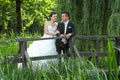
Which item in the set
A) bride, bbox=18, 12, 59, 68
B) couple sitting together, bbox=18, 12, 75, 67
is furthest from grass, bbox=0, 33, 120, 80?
bride, bbox=18, 12, 59, 68

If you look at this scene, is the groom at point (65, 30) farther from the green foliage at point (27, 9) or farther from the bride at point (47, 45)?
the green foliage at point (27, 9)

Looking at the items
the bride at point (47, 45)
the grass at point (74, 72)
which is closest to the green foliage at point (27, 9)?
the bride at point (47, 45)

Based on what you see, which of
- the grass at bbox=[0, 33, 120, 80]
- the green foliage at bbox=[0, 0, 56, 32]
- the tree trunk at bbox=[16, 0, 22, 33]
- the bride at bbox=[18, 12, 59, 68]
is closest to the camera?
the grass at bbox=[0, 33, 120, 80]

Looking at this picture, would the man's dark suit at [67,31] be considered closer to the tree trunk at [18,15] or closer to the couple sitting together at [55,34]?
the couple sitting together at [55,34]

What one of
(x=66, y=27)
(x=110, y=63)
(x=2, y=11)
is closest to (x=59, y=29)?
(x=66, y=27)

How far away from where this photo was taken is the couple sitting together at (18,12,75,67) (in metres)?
7.15

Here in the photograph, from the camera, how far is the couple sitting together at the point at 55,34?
7.15m

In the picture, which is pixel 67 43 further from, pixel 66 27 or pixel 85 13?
pixel 85 13

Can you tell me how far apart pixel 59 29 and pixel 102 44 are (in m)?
3.33

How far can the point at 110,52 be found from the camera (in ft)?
7.05

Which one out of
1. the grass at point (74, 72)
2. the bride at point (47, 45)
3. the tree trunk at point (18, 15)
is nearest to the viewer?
the grass at point (74, 72)

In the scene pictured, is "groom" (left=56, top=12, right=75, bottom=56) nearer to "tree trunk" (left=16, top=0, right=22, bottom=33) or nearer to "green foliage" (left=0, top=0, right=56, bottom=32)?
"tree trunk" (left=16, top=0, right=22, bottom=33)

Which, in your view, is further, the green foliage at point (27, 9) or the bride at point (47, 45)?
the green foliage at point (27, 9)

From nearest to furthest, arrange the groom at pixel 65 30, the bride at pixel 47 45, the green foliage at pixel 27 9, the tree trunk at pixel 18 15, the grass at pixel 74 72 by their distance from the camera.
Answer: the grass at pixel 74 72
the groom at pixel 65 30
the bride at pixel 47 45
the tree trunk at pixel 18 15
the green foliage at pixel 27 9
